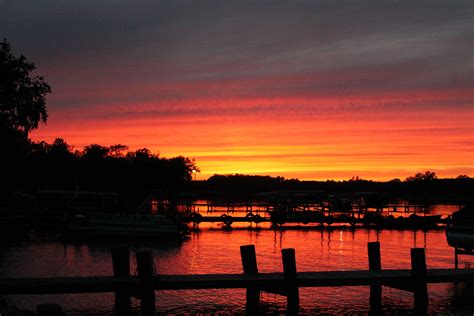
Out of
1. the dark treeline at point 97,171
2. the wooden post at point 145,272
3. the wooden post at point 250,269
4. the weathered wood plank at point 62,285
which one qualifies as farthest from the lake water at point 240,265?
the dark treeline at point 97,171

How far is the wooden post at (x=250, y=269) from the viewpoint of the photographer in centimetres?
2459

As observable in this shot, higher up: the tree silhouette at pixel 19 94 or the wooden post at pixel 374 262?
the tree silhouette at pixel 19 94

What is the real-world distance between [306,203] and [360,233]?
29.6 metres

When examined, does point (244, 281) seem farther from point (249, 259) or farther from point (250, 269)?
point (249, 259)

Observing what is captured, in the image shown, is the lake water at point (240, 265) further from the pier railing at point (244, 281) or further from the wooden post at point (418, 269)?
the wooden post at point (418, 269)

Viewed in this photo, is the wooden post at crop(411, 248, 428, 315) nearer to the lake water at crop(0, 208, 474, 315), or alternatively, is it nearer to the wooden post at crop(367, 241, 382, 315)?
the wooden post at crop(367, 241, 382, 315)

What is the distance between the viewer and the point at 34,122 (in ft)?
198

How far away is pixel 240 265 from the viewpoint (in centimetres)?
4238

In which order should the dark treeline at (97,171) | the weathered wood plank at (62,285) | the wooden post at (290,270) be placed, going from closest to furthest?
1. the weathered wood plank at (62,285)
2. the wooden post at (290,270)
3. the dark treeline at (97,171)

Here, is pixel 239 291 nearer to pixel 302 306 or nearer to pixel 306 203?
pixel 302 306

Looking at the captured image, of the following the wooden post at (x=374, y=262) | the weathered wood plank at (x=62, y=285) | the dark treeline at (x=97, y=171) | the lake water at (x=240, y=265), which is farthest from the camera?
the dark treeline at (x=97, y=171)

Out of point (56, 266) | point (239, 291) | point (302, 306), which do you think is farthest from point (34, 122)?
point (302, 306)

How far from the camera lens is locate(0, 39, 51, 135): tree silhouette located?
2301 inches

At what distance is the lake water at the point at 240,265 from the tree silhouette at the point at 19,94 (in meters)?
10.6
